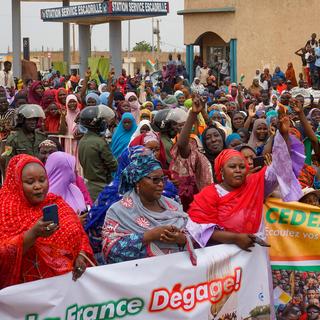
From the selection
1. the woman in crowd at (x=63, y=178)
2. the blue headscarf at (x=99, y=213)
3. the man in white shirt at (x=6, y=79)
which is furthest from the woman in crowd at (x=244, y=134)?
the man in white shirt at (x=6, y=79)

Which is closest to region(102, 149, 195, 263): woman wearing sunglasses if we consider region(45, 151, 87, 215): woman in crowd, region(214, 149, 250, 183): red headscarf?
region(214, 149, 250, 183): red headscarf

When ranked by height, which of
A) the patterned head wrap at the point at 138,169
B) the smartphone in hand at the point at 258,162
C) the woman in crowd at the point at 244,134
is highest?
the patterned head wrap at the point at 138,169

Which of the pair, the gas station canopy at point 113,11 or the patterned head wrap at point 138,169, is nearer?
the patterned head wrap at point 138,169

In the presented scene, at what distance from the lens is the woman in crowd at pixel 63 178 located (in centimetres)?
706

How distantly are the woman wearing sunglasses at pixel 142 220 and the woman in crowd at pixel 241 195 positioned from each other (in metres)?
0.18

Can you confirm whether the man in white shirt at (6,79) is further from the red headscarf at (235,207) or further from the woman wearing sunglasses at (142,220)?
the woman wearing sunglasses at (142,220)

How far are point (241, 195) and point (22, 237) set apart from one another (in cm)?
159

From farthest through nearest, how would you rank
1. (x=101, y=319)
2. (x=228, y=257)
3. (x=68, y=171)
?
(x=68, y=171)
(x=228, y=257)
(x=101, y=319)

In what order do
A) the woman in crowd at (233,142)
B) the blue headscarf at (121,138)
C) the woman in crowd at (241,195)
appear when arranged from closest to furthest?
1. the woman in crowd at (241,195)
2. the woman in crowd at (233,142)
3. the blue headscarf at (121,138)

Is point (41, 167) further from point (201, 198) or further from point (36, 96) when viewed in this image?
point (36, 96)

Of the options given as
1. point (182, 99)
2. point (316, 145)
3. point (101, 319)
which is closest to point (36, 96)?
point (182, 99)

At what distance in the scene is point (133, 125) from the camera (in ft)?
35.9

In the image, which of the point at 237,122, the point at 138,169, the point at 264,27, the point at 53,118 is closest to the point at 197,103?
the point at 138,169

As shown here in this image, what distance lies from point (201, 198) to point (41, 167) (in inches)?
45.1
